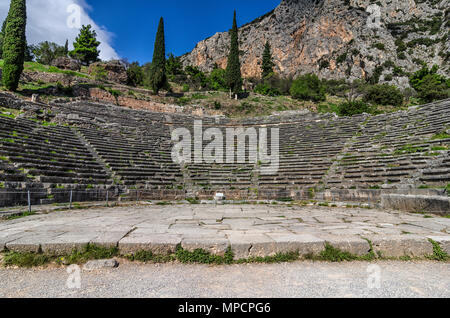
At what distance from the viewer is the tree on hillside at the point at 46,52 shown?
37750mm

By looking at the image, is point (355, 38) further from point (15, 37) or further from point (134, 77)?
point (15, 37)

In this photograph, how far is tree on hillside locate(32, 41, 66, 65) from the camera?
3775cm

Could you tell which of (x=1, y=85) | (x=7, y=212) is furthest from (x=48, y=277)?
(x=1, y=85)

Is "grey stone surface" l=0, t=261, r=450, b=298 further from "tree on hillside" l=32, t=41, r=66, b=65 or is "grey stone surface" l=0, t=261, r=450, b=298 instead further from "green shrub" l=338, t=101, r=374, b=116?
"tree on hillside" l=32, t=41, r=66, b=65

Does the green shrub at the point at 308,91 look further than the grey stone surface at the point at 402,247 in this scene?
Yes

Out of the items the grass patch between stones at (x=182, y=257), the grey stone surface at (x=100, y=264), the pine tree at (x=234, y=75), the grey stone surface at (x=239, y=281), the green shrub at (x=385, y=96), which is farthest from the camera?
the pine tree at (x=234, y=75)

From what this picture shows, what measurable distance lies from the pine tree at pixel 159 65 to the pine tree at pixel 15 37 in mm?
13051

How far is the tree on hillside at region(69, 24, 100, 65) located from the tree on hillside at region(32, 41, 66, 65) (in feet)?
10.3

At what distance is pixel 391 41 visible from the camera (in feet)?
165

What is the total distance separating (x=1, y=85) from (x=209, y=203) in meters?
22.1

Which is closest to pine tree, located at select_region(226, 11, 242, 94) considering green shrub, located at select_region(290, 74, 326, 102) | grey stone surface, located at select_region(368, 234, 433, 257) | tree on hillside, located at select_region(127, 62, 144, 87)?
green shrub, located at select_region(290, 74, 326, 102)

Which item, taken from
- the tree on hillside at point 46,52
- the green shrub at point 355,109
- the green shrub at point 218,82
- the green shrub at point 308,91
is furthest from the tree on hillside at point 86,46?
the green shrub at point 355,109

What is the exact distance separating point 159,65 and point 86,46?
24.4 m

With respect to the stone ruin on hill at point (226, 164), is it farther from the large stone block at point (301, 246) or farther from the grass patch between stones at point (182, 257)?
the large stone block at point (301, 246)
